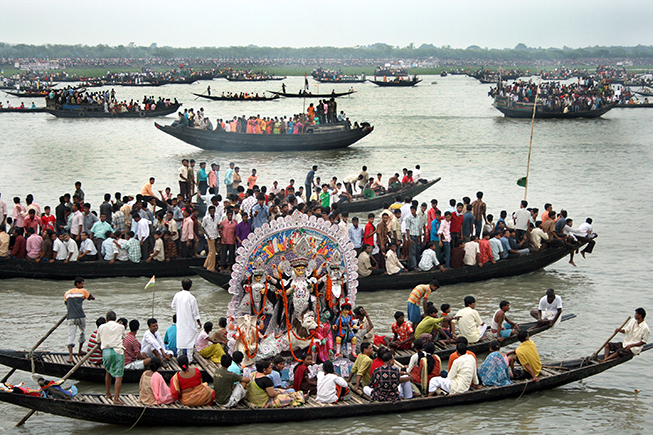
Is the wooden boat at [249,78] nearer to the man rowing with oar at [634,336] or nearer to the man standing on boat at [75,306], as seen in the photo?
A: the man standing on boat at [75,306]

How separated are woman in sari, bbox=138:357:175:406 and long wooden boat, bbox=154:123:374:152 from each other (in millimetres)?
20868

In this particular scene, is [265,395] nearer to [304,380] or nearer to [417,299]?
[304,380]

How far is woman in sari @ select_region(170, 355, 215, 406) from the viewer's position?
766cm

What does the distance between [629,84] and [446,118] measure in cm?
4229

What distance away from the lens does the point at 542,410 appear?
28.1 feet

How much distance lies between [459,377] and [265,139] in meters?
21.1

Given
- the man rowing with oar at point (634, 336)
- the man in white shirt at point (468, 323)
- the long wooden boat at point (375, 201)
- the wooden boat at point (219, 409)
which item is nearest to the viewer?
the wooden boat at point (219, 409)

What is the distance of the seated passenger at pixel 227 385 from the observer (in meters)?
7.64

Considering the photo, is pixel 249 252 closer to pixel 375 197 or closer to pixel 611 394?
pixel 611 394

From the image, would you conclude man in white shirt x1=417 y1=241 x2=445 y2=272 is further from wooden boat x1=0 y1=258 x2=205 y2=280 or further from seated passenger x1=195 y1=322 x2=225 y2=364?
seated passenger x1=195 y1=322 x2=225 y2=364

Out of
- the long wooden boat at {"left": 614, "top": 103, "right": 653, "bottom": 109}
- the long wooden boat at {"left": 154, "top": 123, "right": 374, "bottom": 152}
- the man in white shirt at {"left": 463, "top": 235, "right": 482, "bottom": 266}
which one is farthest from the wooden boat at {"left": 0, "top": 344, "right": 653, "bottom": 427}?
the long wooden boat at {"left": 614, "top": 103, "right": 653, "bottom": 109}

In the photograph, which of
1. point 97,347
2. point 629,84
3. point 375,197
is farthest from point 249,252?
point 629,84

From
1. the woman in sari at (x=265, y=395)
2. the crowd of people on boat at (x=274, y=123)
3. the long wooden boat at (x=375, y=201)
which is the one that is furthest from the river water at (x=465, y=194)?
the long wooden boat at (x=375, y=201)

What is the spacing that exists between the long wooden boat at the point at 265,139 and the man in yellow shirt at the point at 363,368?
67.0 ft
